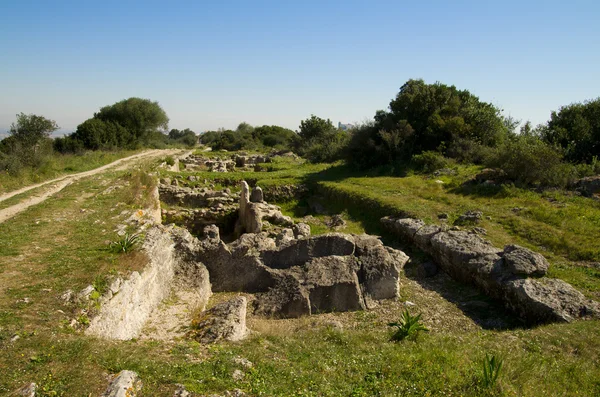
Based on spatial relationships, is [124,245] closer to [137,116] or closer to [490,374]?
[490,374]

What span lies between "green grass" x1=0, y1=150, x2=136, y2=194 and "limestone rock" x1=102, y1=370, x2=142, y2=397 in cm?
1730

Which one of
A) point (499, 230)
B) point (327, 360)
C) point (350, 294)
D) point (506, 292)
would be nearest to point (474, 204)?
point (499, 230)

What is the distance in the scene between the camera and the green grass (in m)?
19.4

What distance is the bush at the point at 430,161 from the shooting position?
23.4 metres

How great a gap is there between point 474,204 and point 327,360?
12.7m

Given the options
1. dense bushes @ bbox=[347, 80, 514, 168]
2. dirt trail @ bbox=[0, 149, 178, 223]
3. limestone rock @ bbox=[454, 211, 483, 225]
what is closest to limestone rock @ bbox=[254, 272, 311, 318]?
limestone rock @ bbox=[454, 211, 483, 225]

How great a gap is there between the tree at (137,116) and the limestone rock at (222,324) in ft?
153

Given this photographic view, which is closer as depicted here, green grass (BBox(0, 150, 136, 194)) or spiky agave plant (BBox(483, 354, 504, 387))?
spiky agave plant (BBox(483, 354, 504, 387))

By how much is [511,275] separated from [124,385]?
9044 mm

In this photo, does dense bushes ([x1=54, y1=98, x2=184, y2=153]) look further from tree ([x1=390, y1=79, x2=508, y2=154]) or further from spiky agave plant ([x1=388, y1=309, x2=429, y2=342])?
spiky agave plant ([x1=388, y1=309, x2=429, y2=342])

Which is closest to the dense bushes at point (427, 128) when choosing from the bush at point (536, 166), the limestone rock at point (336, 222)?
the bush at point (536, 166)

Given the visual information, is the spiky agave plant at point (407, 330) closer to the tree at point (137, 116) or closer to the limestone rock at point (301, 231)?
the limestone rock at point (301, 231)

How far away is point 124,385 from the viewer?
4.95m

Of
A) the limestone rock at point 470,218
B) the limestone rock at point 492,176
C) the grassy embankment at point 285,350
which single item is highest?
the limestone rock at point 492,176
